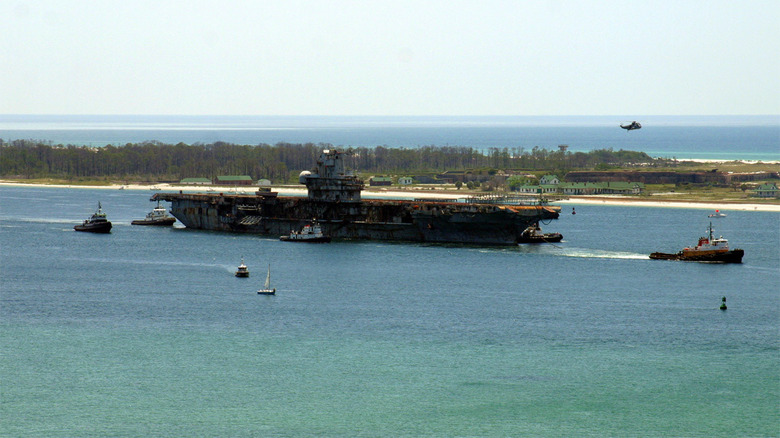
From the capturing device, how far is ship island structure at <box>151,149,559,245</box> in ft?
323

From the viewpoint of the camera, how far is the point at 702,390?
157ft

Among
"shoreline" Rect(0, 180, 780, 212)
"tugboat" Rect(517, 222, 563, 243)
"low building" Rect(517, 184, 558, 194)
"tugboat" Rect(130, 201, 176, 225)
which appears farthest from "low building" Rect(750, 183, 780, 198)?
"tugboat" Rect(130, 201, 176, 225)

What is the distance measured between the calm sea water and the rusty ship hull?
5.37m

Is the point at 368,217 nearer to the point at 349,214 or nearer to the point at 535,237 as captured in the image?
the point at 349,214

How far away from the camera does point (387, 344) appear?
5516 cm

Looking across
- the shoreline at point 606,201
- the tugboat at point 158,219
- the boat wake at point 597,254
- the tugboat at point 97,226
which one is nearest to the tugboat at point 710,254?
the boat wake at point 597,254

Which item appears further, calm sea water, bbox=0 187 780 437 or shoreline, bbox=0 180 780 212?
shoreline, bbox=0 180 780 212

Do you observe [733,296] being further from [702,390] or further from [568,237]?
[568,237]

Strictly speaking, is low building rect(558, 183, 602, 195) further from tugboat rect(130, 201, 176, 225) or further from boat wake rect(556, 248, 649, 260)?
boat wake rect(556, 248, 649, 260)

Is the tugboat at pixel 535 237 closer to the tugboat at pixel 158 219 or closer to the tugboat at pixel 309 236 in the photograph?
the tugboat at pixel 309 236

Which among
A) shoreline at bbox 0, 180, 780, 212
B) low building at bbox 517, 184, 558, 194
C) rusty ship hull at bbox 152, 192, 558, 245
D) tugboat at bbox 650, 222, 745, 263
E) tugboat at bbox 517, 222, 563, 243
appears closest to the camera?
tugboat at bbox 650, 222, 745, 263

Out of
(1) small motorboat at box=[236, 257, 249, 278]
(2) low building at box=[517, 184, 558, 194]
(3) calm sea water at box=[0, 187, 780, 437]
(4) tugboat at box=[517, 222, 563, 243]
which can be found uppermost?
(2) low building at box=[517, 184, 558, 194]

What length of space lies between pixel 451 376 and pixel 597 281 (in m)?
30.0

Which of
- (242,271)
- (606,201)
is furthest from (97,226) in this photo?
(606,201)
